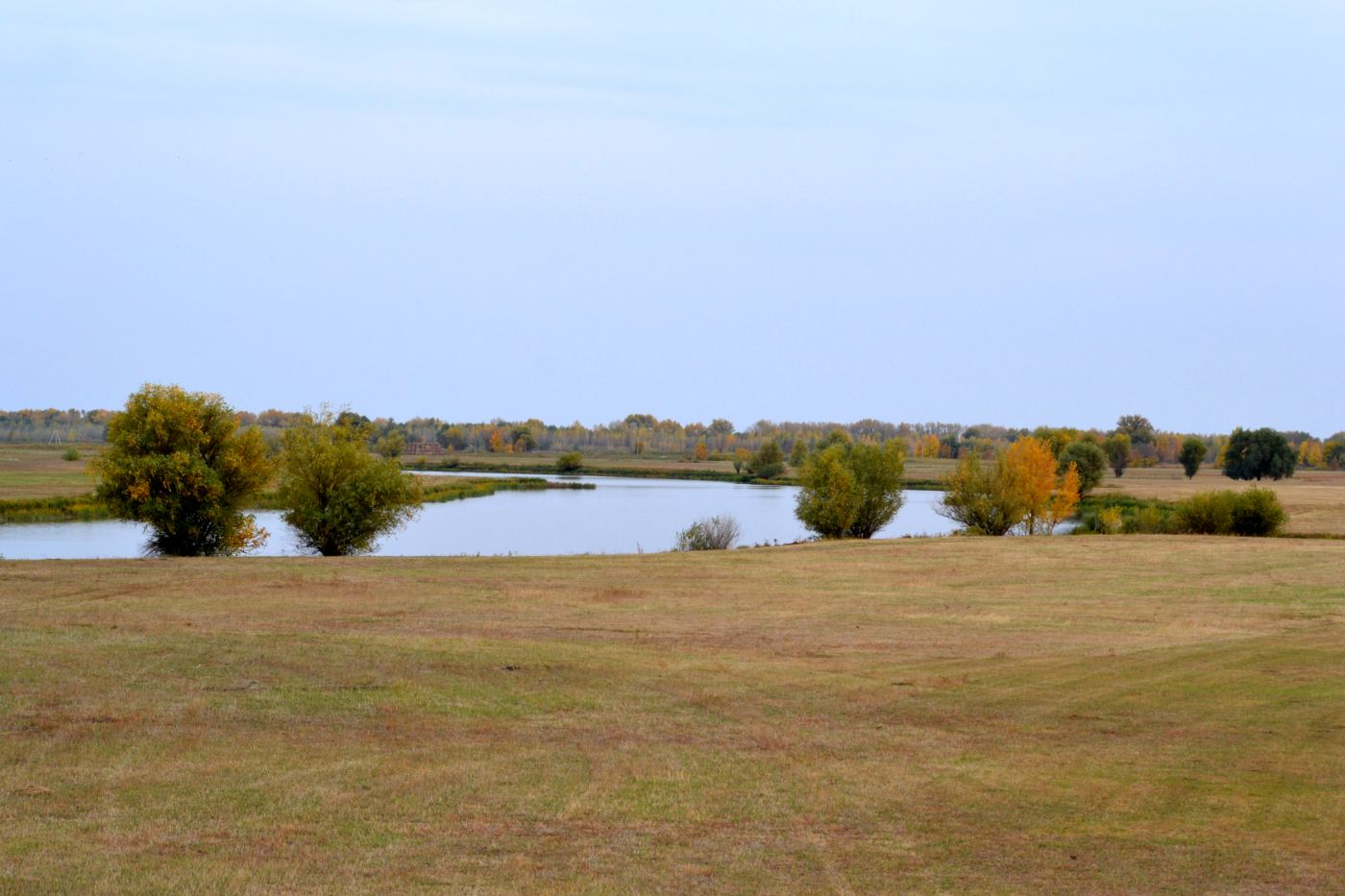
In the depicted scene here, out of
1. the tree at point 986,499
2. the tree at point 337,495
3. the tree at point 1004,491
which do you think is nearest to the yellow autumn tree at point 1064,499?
Result: the tree at point 1004,491

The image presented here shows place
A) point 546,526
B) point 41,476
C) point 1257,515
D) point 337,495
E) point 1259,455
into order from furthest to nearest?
point 1259,455
point 41,476
point 546,526
point 1257,515
point 337,495

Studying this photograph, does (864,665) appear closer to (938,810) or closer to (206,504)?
(938,810)

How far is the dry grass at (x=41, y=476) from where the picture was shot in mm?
83250

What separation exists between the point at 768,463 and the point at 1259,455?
5965 centimetres

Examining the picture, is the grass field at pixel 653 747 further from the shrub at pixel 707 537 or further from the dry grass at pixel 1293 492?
the dry grass at pixel 1293 492

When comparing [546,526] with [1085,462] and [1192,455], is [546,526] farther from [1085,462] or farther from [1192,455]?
[1192,455]

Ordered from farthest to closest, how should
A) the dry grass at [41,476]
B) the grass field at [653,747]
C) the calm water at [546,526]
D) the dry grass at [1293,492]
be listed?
the dry grass at [41,476]
the dry grass at [1293,492]
the calm water at [546,526]
the grass field at [653,747]

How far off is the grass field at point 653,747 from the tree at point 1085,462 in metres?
78.6

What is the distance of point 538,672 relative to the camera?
739 inches

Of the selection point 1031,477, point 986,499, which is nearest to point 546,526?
point 986,499

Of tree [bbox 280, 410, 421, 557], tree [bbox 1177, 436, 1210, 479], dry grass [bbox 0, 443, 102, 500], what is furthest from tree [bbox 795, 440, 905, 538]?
tree [bbox 1177, 436, 1210, 479]

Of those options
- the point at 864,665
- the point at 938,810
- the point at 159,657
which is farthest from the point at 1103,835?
the point at 159,657

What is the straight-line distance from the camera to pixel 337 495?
5072 cm

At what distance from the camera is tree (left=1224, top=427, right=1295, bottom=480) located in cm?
12450
